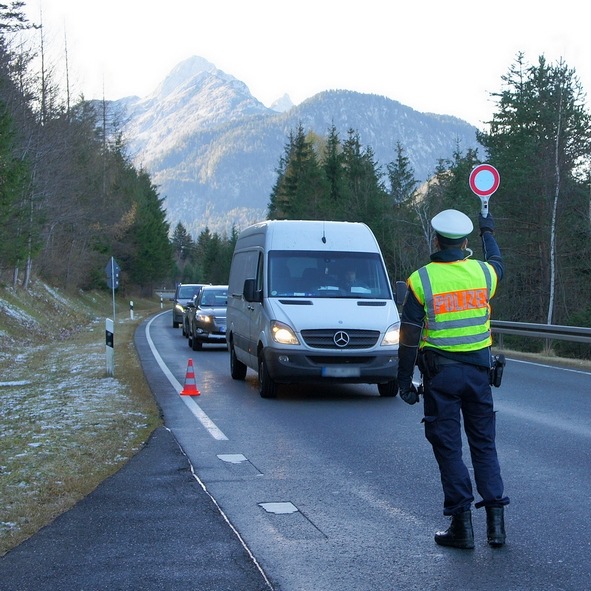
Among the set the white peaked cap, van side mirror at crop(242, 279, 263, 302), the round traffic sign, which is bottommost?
van side mirror at crop(242, 279, 263, 302)

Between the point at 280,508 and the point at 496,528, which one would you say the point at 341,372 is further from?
the point at 496,528

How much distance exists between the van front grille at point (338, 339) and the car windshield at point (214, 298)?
45.4 feet

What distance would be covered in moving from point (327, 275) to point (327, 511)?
7.97m

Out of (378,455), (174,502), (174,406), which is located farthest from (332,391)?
(174,502)

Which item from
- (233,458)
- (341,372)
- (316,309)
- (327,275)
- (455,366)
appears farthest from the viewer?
(327,275)

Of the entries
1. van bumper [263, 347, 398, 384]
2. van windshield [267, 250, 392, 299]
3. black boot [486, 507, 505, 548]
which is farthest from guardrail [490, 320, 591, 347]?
black boot [486, 507, 505, 548]

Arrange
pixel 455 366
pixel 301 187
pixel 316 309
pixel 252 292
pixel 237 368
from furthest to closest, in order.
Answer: pixel 301 187 → pixel 237 368 → pixel 252 292 → pixel 316 309 → pixel 455 366

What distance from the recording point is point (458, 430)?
5.48 metres

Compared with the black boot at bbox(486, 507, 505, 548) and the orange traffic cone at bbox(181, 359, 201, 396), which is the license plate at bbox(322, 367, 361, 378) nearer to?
the orange traffic cone at bbox(181, 359, 201, 396)

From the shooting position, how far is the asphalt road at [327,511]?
4871mm

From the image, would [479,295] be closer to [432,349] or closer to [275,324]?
[432,349]

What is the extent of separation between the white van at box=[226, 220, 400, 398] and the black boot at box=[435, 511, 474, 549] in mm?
7452

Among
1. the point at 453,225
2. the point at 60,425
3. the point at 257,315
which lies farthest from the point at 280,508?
the point at 257,315

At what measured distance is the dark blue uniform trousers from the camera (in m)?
5.43
